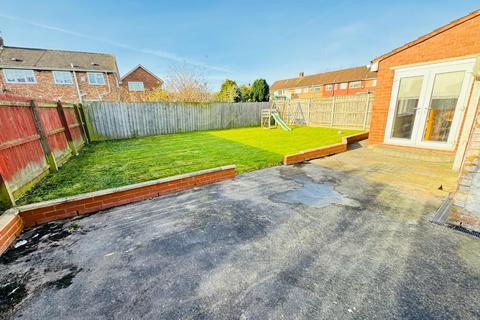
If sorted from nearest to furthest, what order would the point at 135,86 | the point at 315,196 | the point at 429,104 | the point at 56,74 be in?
the point at 315,196 < the point at 429,104 < the point at 56,74 < the point at 135,86

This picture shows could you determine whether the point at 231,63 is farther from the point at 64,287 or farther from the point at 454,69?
the point at 64,287

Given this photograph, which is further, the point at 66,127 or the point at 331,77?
the point at 331,77

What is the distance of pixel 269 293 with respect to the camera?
1.57 m

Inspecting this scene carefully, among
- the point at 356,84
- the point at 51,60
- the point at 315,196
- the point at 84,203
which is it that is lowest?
the point at 315,196

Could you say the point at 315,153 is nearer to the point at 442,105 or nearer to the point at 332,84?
the point at 442,105

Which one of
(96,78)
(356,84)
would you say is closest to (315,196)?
(96,78)

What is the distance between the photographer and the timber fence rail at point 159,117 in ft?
31.3

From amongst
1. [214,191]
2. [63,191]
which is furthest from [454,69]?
[63,191]

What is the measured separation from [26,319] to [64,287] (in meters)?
0.28

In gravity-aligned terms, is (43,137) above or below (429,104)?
below

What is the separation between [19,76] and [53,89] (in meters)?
2.83

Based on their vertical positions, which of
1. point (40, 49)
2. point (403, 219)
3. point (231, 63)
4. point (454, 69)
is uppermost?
point (40, 49)

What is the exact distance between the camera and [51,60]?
20.1 meters

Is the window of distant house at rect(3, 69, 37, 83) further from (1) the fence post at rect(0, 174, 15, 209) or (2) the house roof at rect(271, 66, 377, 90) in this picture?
(2) the house roof at rect(271, 66, 377, 90)
